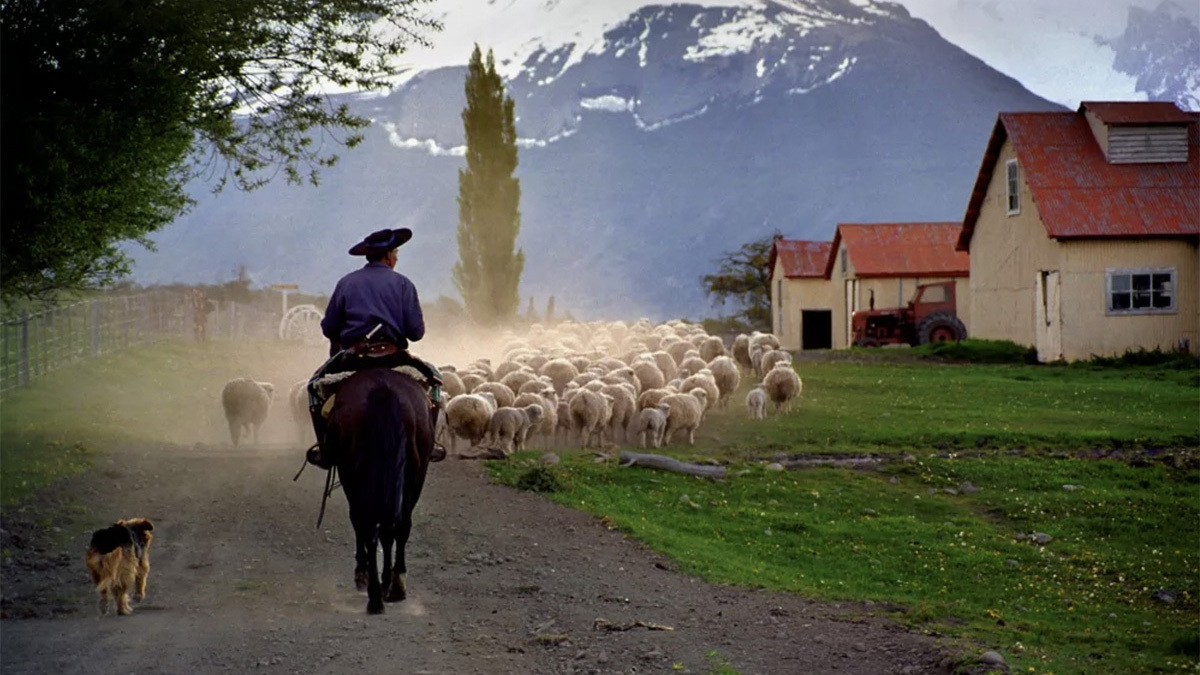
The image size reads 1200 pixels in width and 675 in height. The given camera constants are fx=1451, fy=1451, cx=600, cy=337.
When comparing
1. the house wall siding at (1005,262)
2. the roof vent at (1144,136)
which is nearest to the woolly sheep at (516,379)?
the house wall siding at (1005,262)

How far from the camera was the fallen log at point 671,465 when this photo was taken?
Answer: 62.6 ft

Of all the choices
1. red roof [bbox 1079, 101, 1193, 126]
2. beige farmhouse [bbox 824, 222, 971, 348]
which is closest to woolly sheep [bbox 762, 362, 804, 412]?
red roof [bbox 1079, 101, 1193, 126]

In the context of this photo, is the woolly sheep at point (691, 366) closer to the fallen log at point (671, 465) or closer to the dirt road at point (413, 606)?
the fallen log at point (671, 465)

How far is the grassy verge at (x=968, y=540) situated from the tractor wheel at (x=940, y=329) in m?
24.8

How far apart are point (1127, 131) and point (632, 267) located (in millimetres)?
110382

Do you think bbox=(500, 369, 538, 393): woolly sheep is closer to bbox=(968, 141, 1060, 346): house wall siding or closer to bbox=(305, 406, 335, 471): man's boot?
bbox=(305, 406, 335, 471): man's boot

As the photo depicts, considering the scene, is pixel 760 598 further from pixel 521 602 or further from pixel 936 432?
pixel 936 432

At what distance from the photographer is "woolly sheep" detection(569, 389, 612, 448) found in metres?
21.6

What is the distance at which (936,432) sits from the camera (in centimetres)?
2306

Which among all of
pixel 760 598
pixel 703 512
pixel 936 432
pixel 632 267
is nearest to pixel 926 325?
pixel 936 432

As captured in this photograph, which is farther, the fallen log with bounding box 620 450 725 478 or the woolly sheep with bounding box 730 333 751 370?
the woolly sheep with bounding box 730 333 751 370

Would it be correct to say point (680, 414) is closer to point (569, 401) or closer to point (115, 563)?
point (569, 401)

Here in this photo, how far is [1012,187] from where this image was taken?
39.2 metres

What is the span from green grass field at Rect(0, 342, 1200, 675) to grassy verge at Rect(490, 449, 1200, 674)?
4 cm
